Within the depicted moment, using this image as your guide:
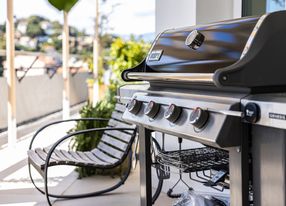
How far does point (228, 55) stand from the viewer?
1.73 metres

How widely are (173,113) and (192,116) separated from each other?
15 centimetres

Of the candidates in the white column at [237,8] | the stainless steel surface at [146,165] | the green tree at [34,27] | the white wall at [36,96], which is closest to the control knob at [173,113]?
the stainless steel surface at [146,165]

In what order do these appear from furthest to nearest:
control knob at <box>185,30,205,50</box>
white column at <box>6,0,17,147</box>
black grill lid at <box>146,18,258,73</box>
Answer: white column at <box>6,0,17,147</box> < control knob at <box>185,30,205,50</box> < black grill lid at <box>146,18,258,73</box>

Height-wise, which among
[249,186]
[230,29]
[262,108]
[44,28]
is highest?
[44,28]

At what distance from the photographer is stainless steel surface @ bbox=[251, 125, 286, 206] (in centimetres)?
139

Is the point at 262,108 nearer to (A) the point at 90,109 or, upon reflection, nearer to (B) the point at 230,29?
(B) the point at 230,29

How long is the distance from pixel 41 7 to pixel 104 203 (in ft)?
22.5

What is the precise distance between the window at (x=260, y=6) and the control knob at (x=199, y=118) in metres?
1.76

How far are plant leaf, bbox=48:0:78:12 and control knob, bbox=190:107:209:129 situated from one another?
4138 mm

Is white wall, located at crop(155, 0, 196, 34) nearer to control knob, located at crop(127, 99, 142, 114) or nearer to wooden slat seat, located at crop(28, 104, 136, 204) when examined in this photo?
wooden slat seat, located at crop(28, 104, 136, 204)

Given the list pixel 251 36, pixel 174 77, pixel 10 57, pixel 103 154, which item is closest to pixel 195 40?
pixel 174 77

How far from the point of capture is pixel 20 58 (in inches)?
305

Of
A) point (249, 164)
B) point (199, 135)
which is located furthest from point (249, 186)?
point (199, 135)

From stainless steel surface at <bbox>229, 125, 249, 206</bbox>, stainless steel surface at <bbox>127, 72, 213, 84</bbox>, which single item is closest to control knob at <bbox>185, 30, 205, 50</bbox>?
stainless steel surface at <bbox>127, 72, 213, 84</bbox>
